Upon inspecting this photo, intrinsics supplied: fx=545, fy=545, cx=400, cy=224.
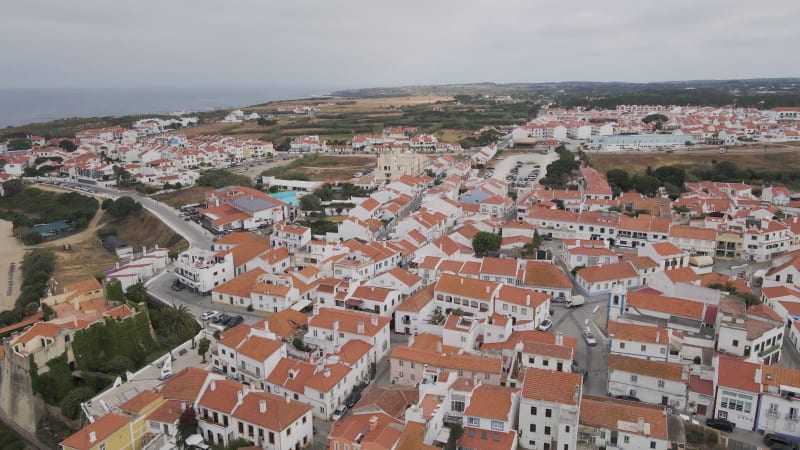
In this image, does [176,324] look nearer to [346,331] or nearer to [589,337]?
[346,331]

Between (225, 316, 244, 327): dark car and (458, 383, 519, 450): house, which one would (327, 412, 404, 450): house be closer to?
(458, 383, 519, 450): house

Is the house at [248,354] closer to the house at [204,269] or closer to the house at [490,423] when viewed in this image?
the house at [490,423]

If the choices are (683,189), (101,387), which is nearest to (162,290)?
(101,387)

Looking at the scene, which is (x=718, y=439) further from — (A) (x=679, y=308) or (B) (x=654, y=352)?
(A) (x=679, y=308)

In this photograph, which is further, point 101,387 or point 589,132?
point 589,132

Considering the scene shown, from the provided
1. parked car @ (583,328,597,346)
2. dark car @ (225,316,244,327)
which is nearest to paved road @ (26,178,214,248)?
dark car @ (225,316,244,327)

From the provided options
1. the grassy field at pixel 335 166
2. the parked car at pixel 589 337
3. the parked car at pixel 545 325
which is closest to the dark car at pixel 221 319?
the parked car at pixel 545 325
